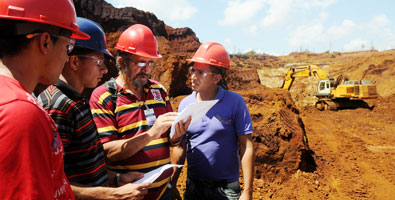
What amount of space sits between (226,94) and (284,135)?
3876mm

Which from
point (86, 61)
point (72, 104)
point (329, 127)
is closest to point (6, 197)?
point (72, 104)

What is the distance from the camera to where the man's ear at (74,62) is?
70.9 inches

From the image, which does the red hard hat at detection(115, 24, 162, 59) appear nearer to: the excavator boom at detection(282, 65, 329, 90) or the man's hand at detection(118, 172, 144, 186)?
the man's hand at detection(118, 172, 144, 186)

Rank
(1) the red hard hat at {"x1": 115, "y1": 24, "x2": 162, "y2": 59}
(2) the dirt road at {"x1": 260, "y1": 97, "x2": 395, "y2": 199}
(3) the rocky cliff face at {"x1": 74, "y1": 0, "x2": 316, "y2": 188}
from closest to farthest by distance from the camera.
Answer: (1) the red hard hat at {"x1": 115, "y1": 24, "x2": 162, "y2": 59} < (2) the dirt road at {"x1": 260, "y1": 97, "x2": 395, "y2": 199} < (3) the rocky cliff face at {"x1": 74, "y1": 0, "x2": 316, "y2": 188}

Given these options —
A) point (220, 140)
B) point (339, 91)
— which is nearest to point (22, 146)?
point (220, 140)

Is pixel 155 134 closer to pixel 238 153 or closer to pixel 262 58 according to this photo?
pixel 238 153

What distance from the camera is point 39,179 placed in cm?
84

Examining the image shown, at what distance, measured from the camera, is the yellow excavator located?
16828 mm

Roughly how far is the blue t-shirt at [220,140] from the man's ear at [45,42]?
1895 millimetres

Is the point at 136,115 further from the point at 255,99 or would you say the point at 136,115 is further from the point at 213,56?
the point at 255,99

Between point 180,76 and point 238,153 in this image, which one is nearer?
point 238,153

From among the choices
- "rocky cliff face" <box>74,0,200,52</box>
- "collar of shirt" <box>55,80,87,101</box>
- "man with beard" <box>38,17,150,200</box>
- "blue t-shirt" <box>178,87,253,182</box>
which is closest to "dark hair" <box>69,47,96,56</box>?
"man with beard" <box>38,17,150,200</box>

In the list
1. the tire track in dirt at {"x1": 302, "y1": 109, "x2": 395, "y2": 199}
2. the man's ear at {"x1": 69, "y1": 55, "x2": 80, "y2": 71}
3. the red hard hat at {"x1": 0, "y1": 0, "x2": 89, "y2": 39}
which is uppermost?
the red hard hat at {"x1": 0, "y1": 0, "x2": 89, "y2": 39}

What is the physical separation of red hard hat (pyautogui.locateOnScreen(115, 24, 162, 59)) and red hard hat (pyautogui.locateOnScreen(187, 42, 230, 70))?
617 millimetres
